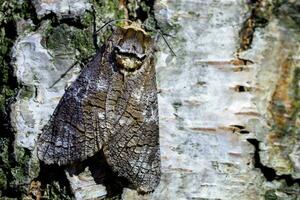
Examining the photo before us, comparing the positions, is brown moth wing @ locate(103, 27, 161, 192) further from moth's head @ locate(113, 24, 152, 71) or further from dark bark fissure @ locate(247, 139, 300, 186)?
dark bark fissure @ locate(247, 139, 300, 186)

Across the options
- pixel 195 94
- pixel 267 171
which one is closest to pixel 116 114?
pixel 195 94

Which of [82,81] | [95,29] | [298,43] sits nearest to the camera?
[298,43]

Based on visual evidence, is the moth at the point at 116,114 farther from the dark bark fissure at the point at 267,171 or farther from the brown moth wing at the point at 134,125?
the dark bark fissure at the point at 267,171

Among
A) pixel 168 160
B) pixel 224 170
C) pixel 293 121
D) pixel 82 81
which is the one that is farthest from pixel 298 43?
pixel 82 81

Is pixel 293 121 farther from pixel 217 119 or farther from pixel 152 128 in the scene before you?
pixel 152 128

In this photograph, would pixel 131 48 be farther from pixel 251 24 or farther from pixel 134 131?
→ pixel 251 24

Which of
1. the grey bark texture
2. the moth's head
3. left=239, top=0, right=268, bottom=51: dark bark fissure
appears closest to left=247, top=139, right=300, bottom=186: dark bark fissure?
the grey bark texture
